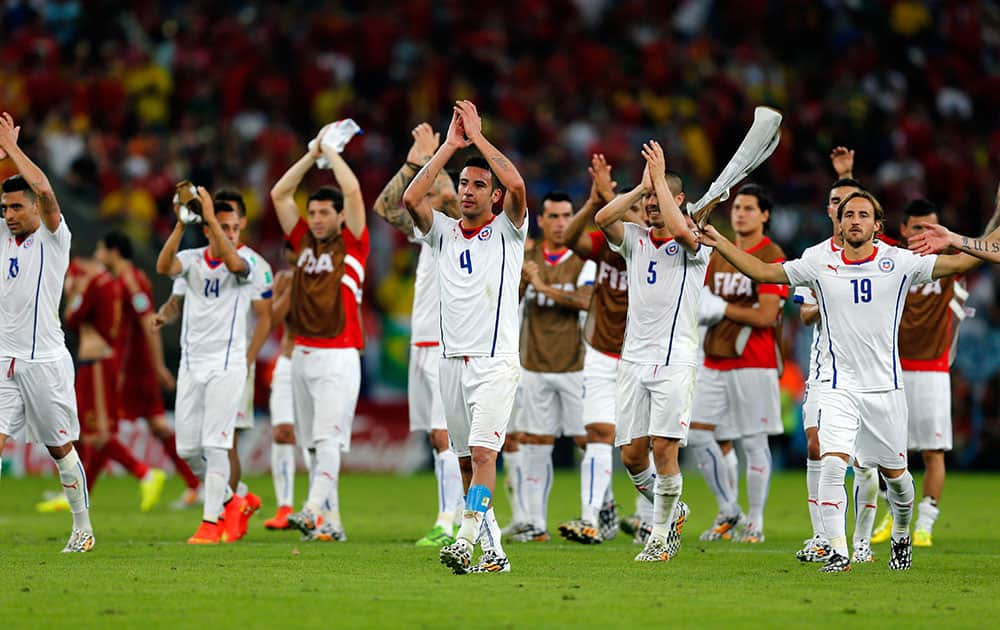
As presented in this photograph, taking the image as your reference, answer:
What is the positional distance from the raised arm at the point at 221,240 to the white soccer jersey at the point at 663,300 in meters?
3.51

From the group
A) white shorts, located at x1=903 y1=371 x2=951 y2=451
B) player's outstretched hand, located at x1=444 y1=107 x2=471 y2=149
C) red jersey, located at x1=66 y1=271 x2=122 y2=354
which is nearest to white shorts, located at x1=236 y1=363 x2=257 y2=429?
red jersey, located at x1=66 y1=271 x2=122 y2=354

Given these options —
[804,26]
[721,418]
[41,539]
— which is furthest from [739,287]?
[804,26]

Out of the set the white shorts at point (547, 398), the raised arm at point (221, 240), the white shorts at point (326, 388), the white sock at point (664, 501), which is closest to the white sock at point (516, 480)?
the white shorts at point (547, 398)

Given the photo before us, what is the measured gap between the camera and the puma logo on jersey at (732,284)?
1454 cm

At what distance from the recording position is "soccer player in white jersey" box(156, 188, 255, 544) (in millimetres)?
13484

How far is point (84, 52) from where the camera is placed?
28.9m

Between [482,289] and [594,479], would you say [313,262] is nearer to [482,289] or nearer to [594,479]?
[594,479]

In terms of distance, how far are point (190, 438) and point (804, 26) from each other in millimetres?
20711

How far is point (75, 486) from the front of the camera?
12.4 m

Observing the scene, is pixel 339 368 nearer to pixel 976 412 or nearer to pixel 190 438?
pixel 190 438

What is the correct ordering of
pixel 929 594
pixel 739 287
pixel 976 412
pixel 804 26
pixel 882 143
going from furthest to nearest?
pixel 804 26
pixel 882 143
pixel 976 412
pixel 739 287
pixel 929 594

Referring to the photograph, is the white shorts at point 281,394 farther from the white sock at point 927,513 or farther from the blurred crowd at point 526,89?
the blurred crowd at point 526,89

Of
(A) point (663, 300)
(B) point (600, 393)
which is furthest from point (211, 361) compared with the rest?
(A) point (663, 300)

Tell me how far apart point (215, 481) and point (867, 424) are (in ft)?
18.5
